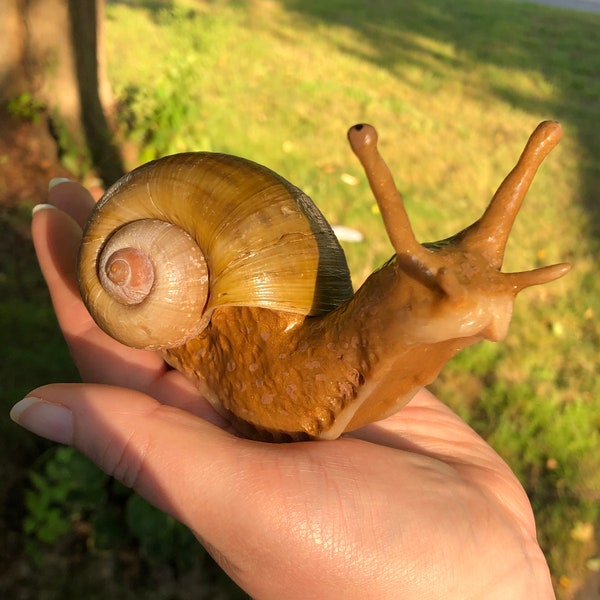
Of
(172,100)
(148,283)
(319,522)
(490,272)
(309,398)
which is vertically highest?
(172,100)

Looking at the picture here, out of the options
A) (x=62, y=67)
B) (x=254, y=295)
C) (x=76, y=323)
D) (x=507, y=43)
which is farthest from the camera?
(x=507, y=43)

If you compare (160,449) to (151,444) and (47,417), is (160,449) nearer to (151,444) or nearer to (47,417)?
(151,444)

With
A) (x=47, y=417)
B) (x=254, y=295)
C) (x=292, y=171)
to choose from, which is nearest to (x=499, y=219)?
(x=254, y=295)

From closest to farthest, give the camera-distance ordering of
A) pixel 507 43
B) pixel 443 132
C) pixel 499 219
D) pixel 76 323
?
pixel 499 219 < pixel 76 323 < pixel 443 132 < pixel 507 43

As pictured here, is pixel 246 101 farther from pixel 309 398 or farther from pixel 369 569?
pixel 369 569

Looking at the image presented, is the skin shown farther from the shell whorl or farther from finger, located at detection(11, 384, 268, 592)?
the shell whorl

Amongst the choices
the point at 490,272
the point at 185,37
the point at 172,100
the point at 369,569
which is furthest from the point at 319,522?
the point at 185,37

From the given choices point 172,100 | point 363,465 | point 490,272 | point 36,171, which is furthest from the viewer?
Answer: point 172,100
